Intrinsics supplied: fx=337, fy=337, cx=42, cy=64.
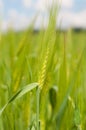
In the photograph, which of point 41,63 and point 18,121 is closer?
point 41,63

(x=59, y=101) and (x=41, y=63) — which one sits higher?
(x=41, y=63)

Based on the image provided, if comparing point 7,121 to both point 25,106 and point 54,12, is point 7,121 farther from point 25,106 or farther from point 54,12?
point 54,12

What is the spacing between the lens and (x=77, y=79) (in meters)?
0.64

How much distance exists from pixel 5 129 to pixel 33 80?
0.39 feet

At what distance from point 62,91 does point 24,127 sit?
0.12 m

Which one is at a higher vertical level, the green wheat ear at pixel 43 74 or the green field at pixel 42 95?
the green wheat ear at pixel 43 74

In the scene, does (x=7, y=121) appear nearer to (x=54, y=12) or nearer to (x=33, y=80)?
(x=33, y=80)

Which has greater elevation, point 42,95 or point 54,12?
point 54,12

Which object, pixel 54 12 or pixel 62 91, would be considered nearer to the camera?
pixel 54 12

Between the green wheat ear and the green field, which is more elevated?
the green wheat ear

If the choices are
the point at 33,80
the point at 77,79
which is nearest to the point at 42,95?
the point at 33,80

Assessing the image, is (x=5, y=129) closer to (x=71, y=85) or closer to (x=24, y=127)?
(x=24, y=127)

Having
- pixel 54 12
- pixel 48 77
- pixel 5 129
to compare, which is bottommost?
pixel 5 129

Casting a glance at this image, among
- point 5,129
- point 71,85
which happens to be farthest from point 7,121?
point 71,85
